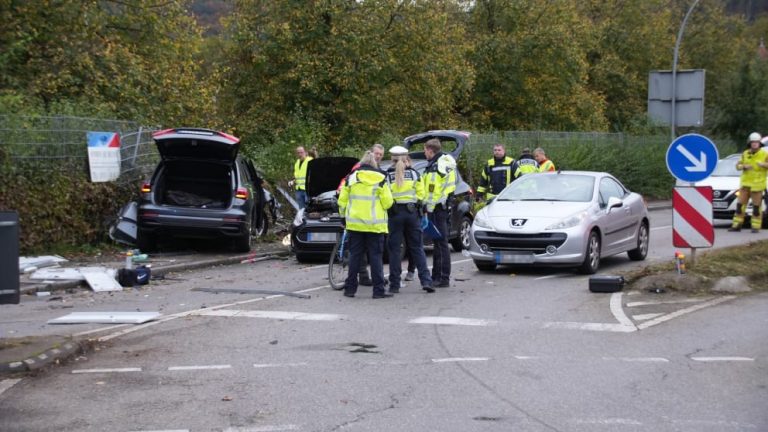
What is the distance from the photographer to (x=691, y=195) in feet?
40.9

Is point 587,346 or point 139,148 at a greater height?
point 139,148

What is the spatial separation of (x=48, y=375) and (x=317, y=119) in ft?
71.1

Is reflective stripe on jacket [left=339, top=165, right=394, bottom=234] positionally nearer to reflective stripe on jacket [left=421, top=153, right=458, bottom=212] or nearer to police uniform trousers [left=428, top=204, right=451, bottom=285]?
reflective stripe on jacket [left=421, top=153, right=458, bottom=212]

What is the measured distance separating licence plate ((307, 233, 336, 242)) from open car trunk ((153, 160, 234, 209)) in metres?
1.55

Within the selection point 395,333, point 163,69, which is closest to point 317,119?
point 163,69

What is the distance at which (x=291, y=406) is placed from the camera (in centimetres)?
659

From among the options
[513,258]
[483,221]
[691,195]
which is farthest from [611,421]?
[483,221]

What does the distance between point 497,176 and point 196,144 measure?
5564 millimetres

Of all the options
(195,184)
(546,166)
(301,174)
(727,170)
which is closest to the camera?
(195,184)

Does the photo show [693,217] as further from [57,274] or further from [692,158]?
[57,274]

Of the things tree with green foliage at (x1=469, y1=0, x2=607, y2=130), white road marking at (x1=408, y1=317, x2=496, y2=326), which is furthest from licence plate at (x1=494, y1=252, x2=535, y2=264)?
tree with green foliage at (x1=469, y1=0, x2=607, y2=130)

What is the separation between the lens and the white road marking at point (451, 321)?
32.6 ft

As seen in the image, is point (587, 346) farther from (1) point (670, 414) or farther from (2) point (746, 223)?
(2) point (746, 223)

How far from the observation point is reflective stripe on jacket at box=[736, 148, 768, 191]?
65.7 ft
